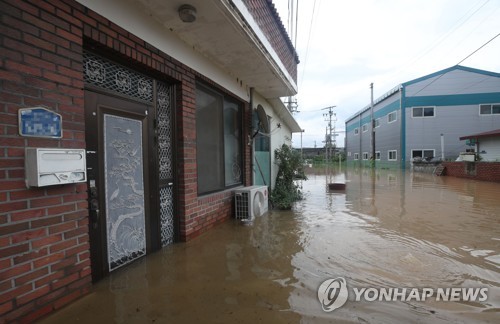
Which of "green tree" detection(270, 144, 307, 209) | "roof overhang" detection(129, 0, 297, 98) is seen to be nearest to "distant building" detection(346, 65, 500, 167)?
"green tree" detection(270, 144, 307, 209)

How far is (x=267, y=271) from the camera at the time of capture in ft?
9.25

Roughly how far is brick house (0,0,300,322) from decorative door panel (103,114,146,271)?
0.04ft

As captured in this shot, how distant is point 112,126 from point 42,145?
828 millimetres

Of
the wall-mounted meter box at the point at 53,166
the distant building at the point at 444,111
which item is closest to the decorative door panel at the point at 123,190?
the wall-mounted meter box at the point at 53,166

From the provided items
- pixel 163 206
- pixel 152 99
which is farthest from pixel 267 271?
pixel 152 99

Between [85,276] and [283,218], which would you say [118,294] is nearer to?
[85,276]

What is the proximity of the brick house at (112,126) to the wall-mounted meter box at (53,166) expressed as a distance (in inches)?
1.6

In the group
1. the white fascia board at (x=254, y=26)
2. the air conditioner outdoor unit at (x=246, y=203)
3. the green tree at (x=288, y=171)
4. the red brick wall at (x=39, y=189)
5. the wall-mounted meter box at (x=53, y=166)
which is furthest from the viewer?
the green tree at (x=288, y=171)

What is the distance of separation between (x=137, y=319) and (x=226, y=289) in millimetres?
800

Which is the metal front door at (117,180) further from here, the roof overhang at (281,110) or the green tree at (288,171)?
the roof overhang at (281,110)

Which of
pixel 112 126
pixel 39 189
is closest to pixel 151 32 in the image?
pixel 112 126

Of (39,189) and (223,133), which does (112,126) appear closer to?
(39,189)

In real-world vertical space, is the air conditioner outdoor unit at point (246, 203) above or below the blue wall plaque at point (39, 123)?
below

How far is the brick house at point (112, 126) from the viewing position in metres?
1.79
